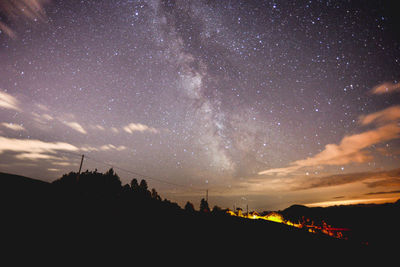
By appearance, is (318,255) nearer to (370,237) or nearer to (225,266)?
(225,266)

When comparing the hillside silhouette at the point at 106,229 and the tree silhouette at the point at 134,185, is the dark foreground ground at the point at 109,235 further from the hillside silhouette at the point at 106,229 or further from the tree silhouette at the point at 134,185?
the tree silhouette at the point at 134,185

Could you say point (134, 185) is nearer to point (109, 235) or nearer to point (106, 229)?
point (106, 229)

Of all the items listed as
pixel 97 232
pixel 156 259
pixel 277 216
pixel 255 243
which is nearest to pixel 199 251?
pixel 156 259

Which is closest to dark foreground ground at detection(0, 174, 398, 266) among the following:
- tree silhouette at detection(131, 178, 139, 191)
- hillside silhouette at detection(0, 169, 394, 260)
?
hillside silhouette at detection(0, 169, 394, 260)

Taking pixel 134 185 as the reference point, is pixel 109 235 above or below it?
below

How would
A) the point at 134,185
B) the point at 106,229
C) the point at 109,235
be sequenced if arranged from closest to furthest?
the point at 109,235 → the point at 106,229 → the point at 134,185

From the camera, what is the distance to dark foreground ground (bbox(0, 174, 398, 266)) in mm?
3631

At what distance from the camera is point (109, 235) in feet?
15.4

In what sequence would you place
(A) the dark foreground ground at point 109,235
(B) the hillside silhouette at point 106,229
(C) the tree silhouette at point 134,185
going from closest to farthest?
(A) the dark foreground ground at point 109,235
(B) the hillside silhouette at point 106,229
(C) the tree silhouette at point 134,185

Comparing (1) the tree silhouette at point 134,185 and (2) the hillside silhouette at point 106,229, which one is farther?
(1) the tree silhouette at point 134,185

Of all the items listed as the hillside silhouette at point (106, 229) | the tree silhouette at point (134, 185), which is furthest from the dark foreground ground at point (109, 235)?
the tree silhouette at point (134, 185)

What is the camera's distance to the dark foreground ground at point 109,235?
3631mm

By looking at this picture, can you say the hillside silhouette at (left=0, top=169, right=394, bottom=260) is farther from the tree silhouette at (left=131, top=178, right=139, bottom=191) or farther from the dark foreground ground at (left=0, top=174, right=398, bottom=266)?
the tree silhouette at (left=131, top=178, right=139, bottom=191)

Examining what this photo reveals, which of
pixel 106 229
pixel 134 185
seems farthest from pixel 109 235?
pixel 134 185
